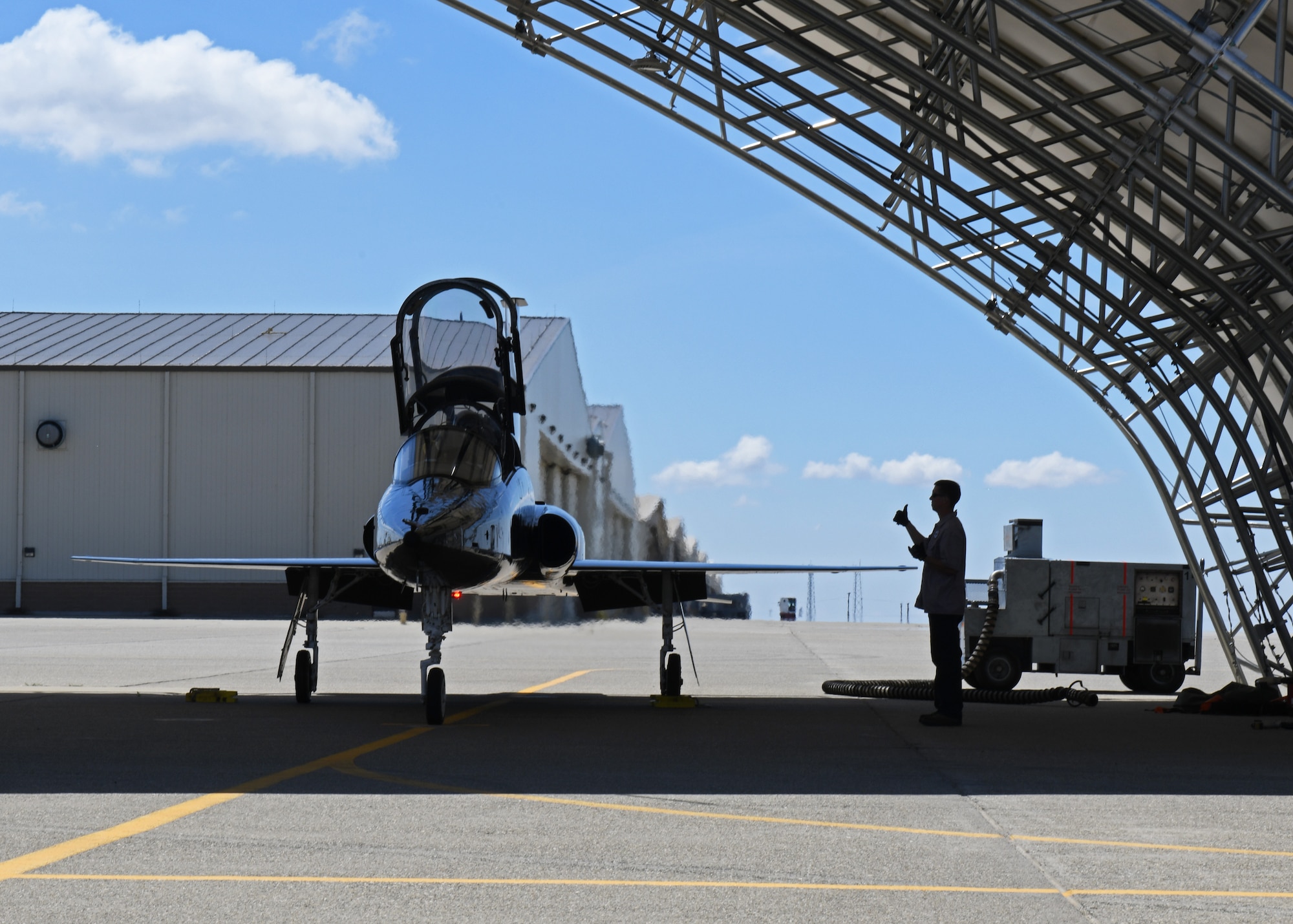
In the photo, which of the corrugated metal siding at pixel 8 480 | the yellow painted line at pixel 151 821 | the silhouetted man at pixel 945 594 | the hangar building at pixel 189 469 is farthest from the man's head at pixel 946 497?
the corrugated metal siding at pixel 8 480

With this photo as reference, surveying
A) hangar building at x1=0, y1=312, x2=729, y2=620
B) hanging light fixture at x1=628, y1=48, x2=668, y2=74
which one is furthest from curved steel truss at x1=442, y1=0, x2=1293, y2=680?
hangar building at x1=0, y1=312, x2=729, y2=620

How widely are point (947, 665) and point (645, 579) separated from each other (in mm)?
3644

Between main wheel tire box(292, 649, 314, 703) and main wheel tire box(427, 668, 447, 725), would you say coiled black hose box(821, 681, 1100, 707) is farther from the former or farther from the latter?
main wheel tire box(292, 649, 314, 703)

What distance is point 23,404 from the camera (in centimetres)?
4369

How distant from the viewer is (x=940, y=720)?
10.8 m

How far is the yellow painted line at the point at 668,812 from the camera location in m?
5.64

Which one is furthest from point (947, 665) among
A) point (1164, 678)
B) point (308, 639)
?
point (1164, 678)

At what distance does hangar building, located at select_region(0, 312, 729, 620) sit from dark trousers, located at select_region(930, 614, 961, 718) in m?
31.0

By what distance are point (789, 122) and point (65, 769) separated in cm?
1049

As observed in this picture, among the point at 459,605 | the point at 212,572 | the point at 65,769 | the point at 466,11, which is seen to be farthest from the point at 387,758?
the point at 212,572

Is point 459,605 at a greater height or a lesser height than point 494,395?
lesser

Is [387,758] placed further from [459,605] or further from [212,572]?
[212,572]

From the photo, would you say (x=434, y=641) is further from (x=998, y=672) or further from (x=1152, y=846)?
(x=998, y=672)

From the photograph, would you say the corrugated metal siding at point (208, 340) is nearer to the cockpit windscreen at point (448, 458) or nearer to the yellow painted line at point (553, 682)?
the yellow painted line at point (553, 682)
